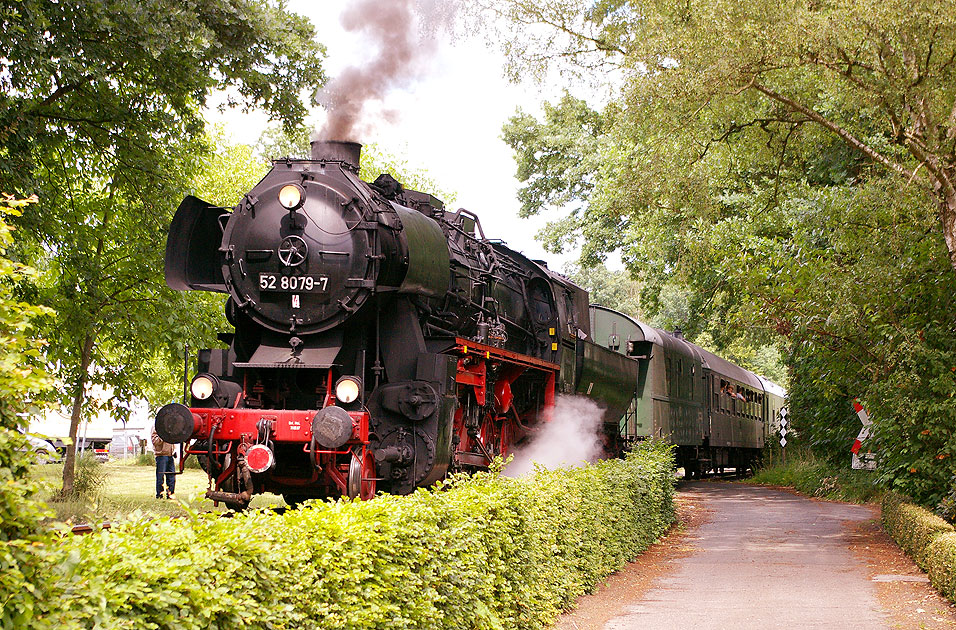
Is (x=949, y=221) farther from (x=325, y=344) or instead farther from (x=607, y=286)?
(x=607, y=286)

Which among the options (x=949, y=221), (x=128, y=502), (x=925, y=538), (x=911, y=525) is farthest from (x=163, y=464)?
(x=949, y=221)

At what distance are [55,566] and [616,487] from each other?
360 inches

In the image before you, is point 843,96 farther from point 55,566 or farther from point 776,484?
point 776,484

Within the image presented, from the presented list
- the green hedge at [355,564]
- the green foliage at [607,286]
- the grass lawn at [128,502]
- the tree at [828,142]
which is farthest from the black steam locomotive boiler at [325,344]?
the green foliage at [607,286]

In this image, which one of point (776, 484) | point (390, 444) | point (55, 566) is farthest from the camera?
point (776, 484)

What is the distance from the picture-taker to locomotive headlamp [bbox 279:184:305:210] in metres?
10.4

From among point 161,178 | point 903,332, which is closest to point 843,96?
point 903,332

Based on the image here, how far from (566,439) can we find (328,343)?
20.0 feet

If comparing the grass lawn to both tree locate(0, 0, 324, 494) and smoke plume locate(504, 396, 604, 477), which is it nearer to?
tree locate(0, 0, 324, 494)

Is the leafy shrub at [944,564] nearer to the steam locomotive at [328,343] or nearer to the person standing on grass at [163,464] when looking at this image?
the steam locomotive at [328,343]

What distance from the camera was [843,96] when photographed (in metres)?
14.7

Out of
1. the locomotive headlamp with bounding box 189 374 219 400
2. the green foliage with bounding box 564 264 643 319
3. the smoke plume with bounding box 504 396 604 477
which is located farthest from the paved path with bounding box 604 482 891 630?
the green foliage with bounding box 564 264 643 319

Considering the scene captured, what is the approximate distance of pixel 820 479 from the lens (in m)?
24.0

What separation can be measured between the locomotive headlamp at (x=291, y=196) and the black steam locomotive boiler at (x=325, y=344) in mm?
16
